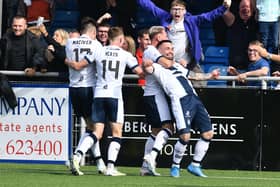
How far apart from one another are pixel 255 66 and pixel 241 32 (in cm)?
149

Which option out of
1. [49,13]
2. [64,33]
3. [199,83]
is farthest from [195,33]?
[49,13]

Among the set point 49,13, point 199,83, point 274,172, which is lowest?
point 274,172

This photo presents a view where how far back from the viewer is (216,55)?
20.1m

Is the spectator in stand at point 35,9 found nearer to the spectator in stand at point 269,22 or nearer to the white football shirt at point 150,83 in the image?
the spectator in stand at point 269,22

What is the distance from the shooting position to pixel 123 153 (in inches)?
701

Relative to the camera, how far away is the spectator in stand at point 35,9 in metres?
20.1

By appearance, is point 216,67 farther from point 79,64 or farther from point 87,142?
point 87,142

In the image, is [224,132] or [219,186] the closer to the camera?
[219,186]

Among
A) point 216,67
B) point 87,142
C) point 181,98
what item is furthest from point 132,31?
point 87,142

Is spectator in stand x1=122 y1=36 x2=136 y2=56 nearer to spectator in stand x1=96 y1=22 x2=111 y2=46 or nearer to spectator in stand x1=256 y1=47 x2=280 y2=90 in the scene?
spectator in stand x1=96 y1=22 x2=111 y2=46

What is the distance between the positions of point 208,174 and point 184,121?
4.33ft

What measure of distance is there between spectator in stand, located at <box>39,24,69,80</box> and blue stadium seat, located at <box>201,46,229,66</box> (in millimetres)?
3270

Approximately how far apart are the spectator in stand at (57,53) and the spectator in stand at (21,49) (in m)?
0.19

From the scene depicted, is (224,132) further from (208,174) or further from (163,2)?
(163,2)
